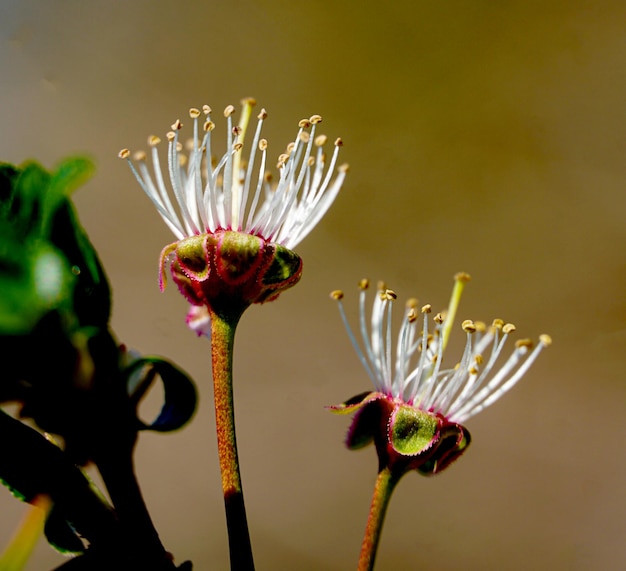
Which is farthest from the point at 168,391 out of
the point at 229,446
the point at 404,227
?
the point at 404,227

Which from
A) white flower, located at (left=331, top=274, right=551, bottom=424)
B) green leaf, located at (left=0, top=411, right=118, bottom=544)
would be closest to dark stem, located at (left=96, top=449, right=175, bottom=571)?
green leaf, located at (left=0, top=411, right=118, bottom=544)

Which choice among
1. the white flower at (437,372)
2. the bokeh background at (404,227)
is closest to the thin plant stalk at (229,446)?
the white flower at (437,372)

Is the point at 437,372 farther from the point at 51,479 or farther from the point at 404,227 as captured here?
the point at 404,227

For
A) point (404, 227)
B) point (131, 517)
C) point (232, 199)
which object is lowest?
point (131, 517)

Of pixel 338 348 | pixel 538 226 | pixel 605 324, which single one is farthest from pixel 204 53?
pixel 605 324

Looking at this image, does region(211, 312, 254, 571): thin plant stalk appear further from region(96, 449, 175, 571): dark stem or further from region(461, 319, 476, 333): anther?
region(461, 319, 476, 333): anther

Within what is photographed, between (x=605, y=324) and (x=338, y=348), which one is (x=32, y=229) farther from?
(x=605, y=324)

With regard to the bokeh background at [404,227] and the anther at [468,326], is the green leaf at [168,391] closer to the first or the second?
the anther at [468,326]
